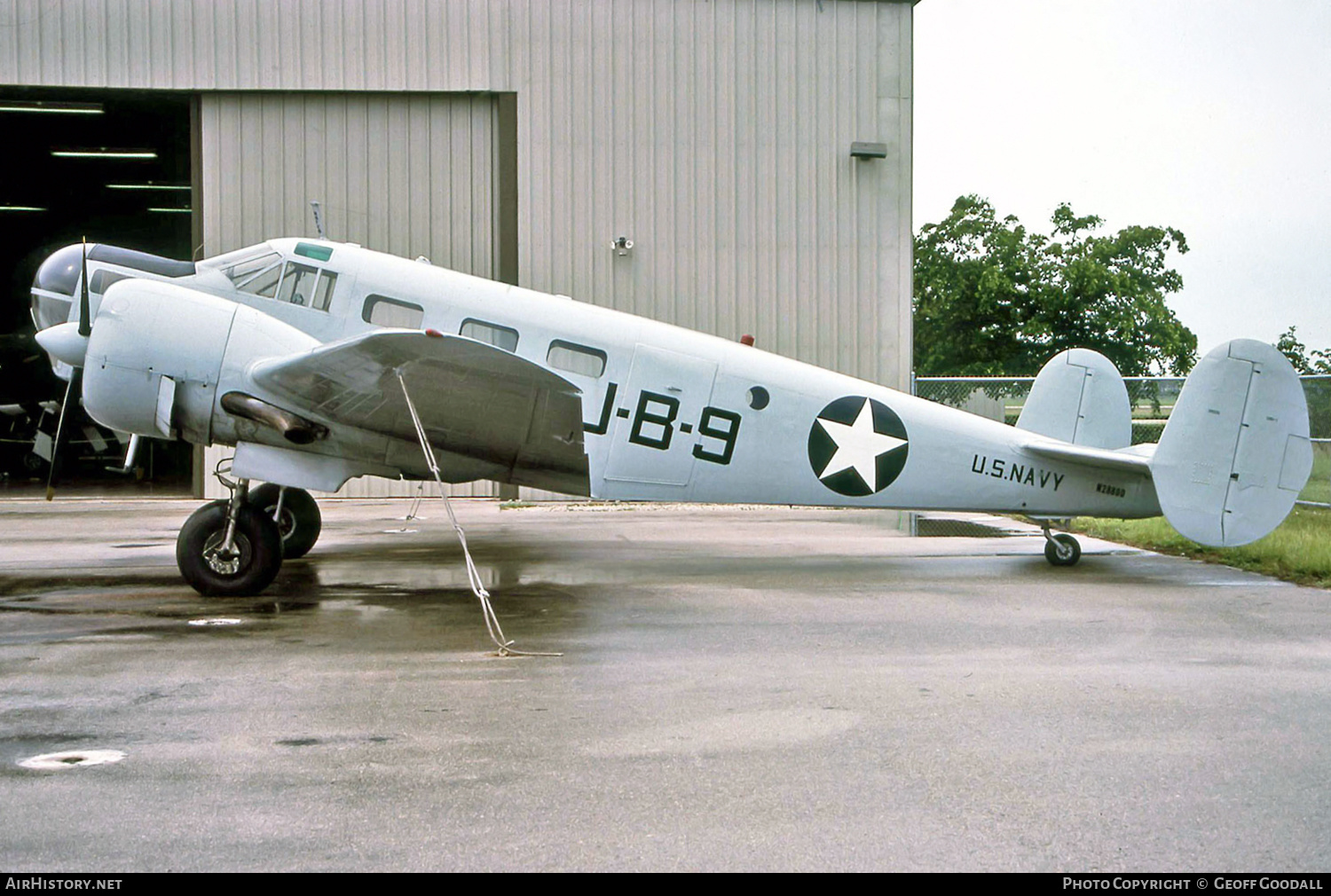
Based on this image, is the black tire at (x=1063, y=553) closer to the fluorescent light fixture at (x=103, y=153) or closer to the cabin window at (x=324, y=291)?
the cabin window at (x=324, y=291)

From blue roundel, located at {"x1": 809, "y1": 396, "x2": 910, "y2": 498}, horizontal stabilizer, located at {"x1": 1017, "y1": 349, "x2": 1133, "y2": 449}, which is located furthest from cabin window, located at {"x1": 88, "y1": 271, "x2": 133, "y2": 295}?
horizontal stabilizer, located at {"x1": 1017, "y1": 349, "x2": 1133, "y2": 449}

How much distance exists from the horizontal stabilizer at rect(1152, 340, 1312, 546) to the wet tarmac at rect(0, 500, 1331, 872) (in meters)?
0.66

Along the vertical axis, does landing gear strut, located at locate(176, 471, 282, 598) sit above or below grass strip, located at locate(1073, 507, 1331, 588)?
above

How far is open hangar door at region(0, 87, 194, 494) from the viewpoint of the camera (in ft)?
69.2

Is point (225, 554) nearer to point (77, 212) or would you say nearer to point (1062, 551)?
point (1062, 551)

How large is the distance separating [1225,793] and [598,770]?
2.57 meters

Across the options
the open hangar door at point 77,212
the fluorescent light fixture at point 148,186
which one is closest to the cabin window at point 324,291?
the open hangar door at point 77,212

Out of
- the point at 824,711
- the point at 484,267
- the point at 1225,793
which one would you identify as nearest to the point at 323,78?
the point at 484,267

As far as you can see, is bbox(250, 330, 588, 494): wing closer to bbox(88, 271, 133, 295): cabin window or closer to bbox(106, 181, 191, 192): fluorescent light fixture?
bbox(88, 271, 133, 295): cabin window

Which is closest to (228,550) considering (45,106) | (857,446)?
(857,446)

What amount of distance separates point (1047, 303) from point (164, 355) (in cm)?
3459

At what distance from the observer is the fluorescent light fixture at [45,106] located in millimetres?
18922

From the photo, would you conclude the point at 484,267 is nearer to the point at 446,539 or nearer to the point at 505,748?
the point at 446,539

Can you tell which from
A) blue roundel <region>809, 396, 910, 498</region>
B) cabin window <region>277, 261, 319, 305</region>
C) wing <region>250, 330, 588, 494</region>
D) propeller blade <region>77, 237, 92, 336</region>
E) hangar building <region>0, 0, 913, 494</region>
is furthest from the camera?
hangar building <region>0, 0, 913, 494</region>
